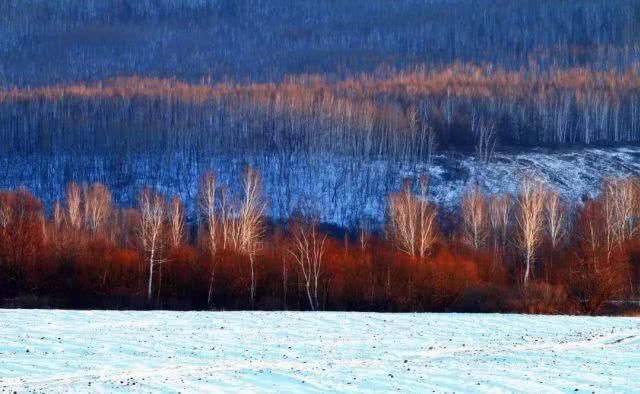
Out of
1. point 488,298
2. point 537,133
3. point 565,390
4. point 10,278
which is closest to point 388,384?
point 565,390

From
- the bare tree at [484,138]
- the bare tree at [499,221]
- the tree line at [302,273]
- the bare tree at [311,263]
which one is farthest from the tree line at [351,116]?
the bare tree at [311,263]

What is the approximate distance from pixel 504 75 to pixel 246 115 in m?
43.9

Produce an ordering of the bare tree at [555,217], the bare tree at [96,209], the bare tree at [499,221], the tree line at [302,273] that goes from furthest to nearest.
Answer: the bare tree at [96,209] < the bare tree at [499,221] < the bare tree at [555,217] < the tree line at [302,273]

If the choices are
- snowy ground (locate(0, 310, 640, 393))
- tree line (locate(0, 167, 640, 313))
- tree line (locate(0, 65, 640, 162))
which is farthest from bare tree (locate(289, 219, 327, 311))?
tree line (locate(0, 65, 640, 162))

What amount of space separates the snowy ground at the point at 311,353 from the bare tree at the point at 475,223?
94.3ft

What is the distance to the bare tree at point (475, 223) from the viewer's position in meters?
66.8

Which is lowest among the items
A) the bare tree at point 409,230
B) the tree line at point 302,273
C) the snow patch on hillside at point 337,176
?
the tree line at point 302,273

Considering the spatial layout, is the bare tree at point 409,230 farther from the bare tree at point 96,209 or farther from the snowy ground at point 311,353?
the bare tree at point 96,209

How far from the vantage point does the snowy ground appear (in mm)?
22141

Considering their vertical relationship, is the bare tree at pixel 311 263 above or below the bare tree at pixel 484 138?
below

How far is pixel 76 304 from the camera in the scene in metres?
51.4

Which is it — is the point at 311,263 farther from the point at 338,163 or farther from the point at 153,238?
the point at 338,163

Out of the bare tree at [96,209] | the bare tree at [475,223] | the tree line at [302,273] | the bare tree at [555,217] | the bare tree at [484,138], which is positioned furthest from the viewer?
the bare tree at [484,138]

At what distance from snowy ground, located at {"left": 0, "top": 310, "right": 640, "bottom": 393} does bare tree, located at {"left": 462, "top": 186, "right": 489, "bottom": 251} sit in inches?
1131
